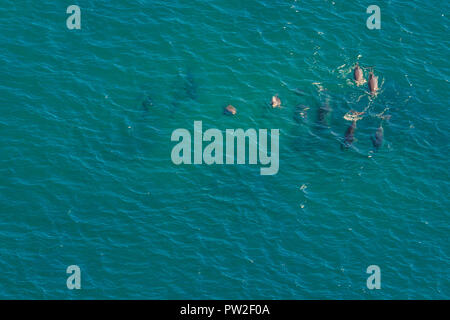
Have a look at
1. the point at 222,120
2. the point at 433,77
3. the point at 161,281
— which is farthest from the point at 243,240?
the point at 433,77

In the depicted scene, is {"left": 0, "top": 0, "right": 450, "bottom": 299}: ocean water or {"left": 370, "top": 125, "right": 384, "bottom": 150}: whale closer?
{"left": 0, "top": 0, "right": 450, "bottom": 299}: ocean water

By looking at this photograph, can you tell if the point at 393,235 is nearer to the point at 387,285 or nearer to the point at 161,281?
the point at 387,285

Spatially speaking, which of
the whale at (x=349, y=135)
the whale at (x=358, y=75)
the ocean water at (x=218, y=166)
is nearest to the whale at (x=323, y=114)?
the ocean water at (x=218, y=166)

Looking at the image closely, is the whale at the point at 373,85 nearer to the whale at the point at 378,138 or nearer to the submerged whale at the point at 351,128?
the submerged whale at the point at 351,128

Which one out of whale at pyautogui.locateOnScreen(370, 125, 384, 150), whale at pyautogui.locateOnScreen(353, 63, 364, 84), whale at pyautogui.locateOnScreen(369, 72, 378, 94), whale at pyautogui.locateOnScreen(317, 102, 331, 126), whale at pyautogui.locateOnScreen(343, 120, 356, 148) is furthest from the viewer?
whale at pyautogui.locateOnScreen(353, 63, 364, 84)

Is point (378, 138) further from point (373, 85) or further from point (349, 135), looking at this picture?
point (373, 85)

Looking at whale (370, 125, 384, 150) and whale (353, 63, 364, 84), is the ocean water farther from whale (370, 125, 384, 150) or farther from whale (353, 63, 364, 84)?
whale (353, 63, 364, 84)

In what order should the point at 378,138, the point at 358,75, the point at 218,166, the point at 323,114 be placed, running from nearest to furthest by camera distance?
the point at 218,166
the point at 378,138
the point at 323,114
the point at 358,75

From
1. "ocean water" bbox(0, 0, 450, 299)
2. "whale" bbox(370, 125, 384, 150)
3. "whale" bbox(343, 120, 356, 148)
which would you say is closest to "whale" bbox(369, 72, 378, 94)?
"ocean water" bbox(0, 0, 450, 299)

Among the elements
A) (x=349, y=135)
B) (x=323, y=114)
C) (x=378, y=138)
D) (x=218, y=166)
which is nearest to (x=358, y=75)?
(x=323, y=114)
